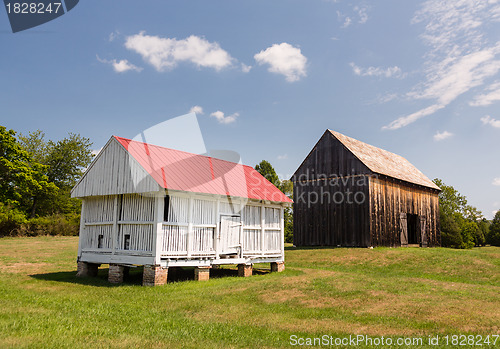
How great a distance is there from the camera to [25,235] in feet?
157

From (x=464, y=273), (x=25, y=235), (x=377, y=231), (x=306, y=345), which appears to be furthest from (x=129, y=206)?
(x=25, y=235)

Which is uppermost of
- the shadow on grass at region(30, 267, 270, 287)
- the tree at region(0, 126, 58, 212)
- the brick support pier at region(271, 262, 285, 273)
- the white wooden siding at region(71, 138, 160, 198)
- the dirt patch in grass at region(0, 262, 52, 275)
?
the tree at region(0, 126, 58, 212)

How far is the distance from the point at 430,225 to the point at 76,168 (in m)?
55.3

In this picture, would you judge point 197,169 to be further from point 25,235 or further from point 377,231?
point 25,235

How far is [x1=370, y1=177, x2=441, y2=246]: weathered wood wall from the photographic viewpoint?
30797mm

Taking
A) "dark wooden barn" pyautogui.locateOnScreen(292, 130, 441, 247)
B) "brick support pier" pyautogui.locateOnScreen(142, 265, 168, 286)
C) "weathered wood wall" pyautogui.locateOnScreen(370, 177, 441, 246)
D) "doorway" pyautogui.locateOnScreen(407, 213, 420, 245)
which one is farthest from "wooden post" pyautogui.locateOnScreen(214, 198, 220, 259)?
"doorway" pyautogui.locateOnScreen(407, 213, 420, 245)

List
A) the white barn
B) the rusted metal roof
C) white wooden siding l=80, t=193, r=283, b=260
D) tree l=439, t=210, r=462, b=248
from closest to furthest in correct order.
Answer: the white barn
white wooden siding l=80, t=193, r=283, b=260
the rusted metal roof
tree l=439, t=210, r=462, b=248

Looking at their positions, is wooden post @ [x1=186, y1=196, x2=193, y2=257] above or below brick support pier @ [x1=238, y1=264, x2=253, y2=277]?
above

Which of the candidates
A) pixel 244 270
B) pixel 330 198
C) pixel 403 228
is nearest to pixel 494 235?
pixel 403 228

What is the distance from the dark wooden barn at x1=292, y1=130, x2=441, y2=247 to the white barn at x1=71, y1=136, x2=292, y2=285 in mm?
12010

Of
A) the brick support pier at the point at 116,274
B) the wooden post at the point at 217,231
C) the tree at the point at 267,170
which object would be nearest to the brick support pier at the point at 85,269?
the brick support pier at the point at 116,274

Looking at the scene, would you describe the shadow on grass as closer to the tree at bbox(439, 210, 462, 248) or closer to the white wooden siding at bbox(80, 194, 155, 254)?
the white wooden siding at bbox(80, 194, 155, 254)

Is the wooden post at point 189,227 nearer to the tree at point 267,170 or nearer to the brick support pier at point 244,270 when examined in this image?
the brick support pier at point 244,270

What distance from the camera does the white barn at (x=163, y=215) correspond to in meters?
16.7
